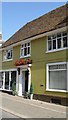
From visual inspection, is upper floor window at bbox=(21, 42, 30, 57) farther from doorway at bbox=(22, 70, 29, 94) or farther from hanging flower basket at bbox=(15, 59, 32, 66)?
doorway at bbox=(22, 70, 29, 94)

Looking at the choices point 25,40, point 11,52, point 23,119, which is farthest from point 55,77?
point 11,52

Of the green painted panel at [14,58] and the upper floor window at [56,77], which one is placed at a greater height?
the green painted panel at [14,58]

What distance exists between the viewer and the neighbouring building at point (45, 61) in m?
17.0

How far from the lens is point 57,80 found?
17641mm

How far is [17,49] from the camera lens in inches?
963

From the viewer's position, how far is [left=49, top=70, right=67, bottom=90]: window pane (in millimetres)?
16847

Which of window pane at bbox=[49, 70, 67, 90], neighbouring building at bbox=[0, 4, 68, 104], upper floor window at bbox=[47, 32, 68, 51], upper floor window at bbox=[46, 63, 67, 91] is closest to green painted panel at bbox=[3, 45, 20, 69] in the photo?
neighbouring building at bbox=[0, 4, 68, 104]

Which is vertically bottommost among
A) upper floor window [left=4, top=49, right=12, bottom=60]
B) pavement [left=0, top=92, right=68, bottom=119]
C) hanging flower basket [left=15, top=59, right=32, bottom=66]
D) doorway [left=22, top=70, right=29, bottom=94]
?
pavement [left=0, top=92, right=68, bottom=119]

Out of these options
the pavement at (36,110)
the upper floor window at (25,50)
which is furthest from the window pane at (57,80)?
the upper floor window at (25,50)

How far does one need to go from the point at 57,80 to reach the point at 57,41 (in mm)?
2910

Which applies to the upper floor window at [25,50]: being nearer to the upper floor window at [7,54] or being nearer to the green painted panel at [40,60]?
the green painted panel at [40,60]

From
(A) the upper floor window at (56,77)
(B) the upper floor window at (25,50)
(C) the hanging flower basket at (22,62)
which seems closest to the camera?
(A) the upper floor window at (56,77)

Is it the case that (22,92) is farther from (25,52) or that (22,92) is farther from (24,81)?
(25,52)

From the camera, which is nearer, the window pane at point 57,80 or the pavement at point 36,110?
the pavement at point 36,110
